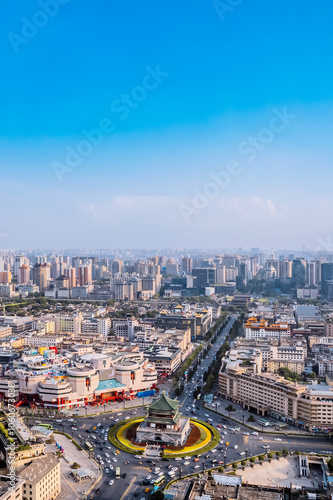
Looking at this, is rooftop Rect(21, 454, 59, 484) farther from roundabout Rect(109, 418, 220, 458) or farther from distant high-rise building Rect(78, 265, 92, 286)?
distant high-rise building Rect(78, 265, 92, 286)

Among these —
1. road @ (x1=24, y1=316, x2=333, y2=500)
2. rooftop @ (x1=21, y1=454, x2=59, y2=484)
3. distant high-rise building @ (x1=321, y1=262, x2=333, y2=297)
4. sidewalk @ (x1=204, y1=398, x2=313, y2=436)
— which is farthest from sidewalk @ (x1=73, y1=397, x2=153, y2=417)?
distant high-rise building @ (x1=321, y1=262, x2=333, y2=297)

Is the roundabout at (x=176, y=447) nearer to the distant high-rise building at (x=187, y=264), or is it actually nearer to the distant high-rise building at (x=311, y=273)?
the distant high-rise building at (x=311, y=273)

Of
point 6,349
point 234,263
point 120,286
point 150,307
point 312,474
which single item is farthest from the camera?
point 234,263

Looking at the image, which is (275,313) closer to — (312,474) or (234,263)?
(312,474)

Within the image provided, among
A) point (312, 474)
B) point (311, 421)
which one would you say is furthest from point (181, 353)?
point (312, 474)

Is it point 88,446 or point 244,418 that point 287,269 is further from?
point 88,446

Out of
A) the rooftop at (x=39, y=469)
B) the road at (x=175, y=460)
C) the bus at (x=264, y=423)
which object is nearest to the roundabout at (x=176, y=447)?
the road at (x=175, y=460)
